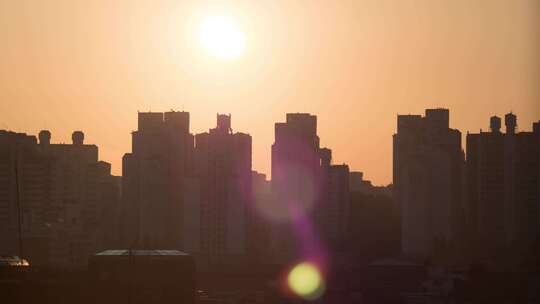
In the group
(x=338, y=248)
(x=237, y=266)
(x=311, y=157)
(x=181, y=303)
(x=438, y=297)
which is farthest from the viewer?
(x=311, y=157)

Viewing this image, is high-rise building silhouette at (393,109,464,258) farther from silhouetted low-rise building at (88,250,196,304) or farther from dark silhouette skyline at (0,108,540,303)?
silhouetted low-rise building at (88,250,196,304)

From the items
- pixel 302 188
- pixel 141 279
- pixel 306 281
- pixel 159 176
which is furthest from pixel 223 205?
pixel 141 279

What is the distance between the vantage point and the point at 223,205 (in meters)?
105

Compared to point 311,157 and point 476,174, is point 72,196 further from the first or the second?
point 476,174

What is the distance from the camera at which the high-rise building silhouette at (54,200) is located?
104m

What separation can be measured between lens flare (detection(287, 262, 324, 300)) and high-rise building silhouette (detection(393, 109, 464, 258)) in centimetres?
1516

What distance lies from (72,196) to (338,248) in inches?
794

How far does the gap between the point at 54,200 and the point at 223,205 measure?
47.3ft

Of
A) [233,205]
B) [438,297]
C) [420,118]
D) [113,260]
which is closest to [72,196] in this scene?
[233,205]

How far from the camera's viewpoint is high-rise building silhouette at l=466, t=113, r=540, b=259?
361ft

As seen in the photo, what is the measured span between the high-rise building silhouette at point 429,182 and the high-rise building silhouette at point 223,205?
12385 millimetres

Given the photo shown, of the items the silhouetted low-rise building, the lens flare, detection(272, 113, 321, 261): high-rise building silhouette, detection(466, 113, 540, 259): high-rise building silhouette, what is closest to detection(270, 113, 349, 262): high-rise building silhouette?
detection(272, 113, 321, 261): high-rise building silhouette

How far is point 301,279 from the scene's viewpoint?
3447 inches

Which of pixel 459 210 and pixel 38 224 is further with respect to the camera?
pixel 459 210
